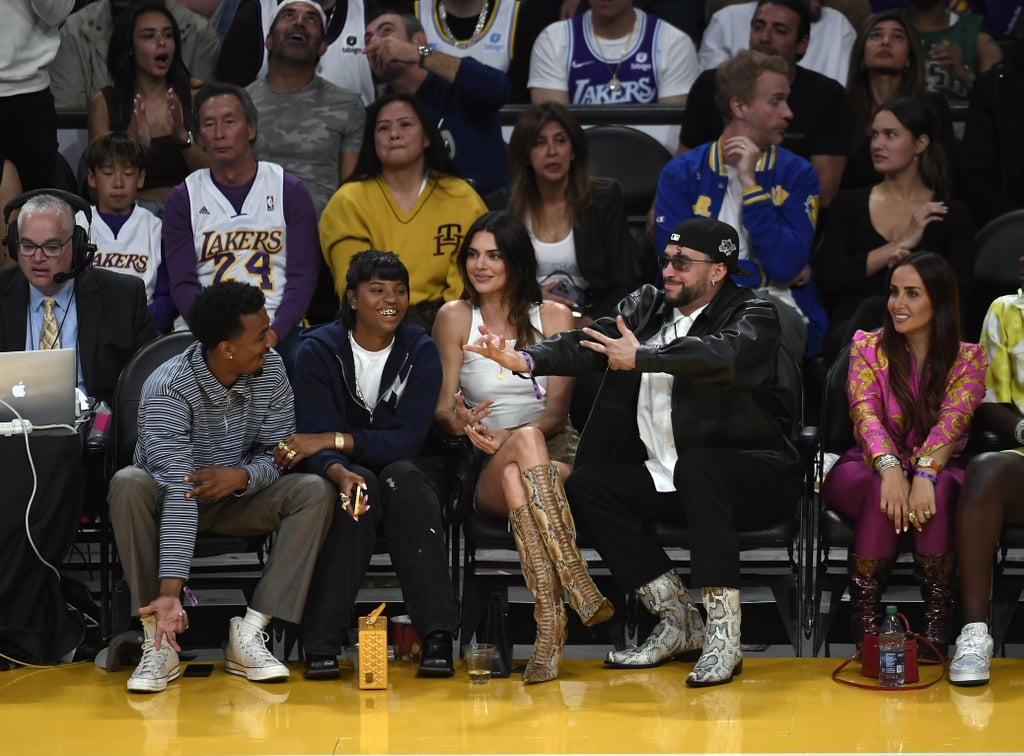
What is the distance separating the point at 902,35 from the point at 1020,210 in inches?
40.6

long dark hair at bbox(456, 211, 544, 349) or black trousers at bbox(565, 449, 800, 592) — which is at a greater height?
long dark hair at bbox(456, 211, 544, 349)

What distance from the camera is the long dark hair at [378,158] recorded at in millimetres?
6559

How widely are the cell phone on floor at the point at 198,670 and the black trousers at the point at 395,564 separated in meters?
0.32

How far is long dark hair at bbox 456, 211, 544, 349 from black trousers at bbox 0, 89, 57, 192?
2.06m

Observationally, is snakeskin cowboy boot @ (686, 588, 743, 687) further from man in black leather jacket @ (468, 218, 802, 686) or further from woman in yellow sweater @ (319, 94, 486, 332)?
woman in yellow sweater @ (319, 94, 486, 332)

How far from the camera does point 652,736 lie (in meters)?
4.59

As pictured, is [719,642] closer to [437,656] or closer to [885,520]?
[885,520]

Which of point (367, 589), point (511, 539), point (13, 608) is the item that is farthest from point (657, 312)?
point (13, 608)

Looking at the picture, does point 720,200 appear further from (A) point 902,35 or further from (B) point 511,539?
(B) point 511,539

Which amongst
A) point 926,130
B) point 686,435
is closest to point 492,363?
point 686,435

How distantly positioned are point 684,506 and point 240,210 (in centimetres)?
233

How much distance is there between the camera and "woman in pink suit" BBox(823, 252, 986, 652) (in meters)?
5.27

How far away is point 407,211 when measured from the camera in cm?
656

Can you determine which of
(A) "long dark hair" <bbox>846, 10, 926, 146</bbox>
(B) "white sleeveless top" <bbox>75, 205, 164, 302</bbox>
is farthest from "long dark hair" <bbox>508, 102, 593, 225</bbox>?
(B) "white sleeveless top" <bbox>75, 205, 164, 302</bbox>
